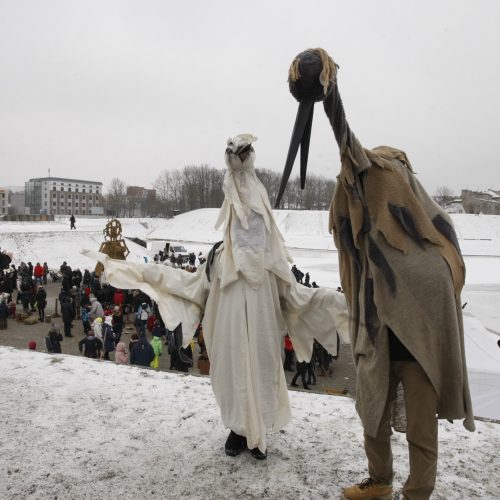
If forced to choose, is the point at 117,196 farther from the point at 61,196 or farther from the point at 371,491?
the point at 371,491

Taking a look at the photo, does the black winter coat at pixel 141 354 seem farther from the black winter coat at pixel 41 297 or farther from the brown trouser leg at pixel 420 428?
the black winter coat at pixel 41 297

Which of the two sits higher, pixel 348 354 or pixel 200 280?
pixel 200 280

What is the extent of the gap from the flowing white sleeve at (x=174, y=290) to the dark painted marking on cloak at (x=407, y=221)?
157cm

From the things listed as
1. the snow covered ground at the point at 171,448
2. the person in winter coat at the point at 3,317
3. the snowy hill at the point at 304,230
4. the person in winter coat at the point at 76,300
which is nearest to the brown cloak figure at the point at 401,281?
the snow covered ground at the point at 171,448

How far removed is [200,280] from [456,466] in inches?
86.9

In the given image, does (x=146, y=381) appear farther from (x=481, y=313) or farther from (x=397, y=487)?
(x=481, y=313)

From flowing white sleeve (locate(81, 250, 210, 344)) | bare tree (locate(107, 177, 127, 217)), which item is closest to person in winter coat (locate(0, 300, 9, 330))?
flowing white sleeve (locate(81, 250, 210, 344))

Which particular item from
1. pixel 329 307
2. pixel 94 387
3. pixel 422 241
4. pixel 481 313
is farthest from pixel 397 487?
pixel 481 313

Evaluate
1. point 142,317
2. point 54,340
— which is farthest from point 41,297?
point 54,340

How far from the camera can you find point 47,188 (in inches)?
4355

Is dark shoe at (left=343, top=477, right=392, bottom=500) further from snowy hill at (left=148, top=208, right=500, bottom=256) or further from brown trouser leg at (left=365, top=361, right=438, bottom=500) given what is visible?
snowy hill at (left=148, top=208, right=500, bottom=256)

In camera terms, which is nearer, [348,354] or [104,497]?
[104,497]

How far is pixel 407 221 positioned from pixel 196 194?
267ft

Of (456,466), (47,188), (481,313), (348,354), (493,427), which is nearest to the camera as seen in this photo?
(456,466)
